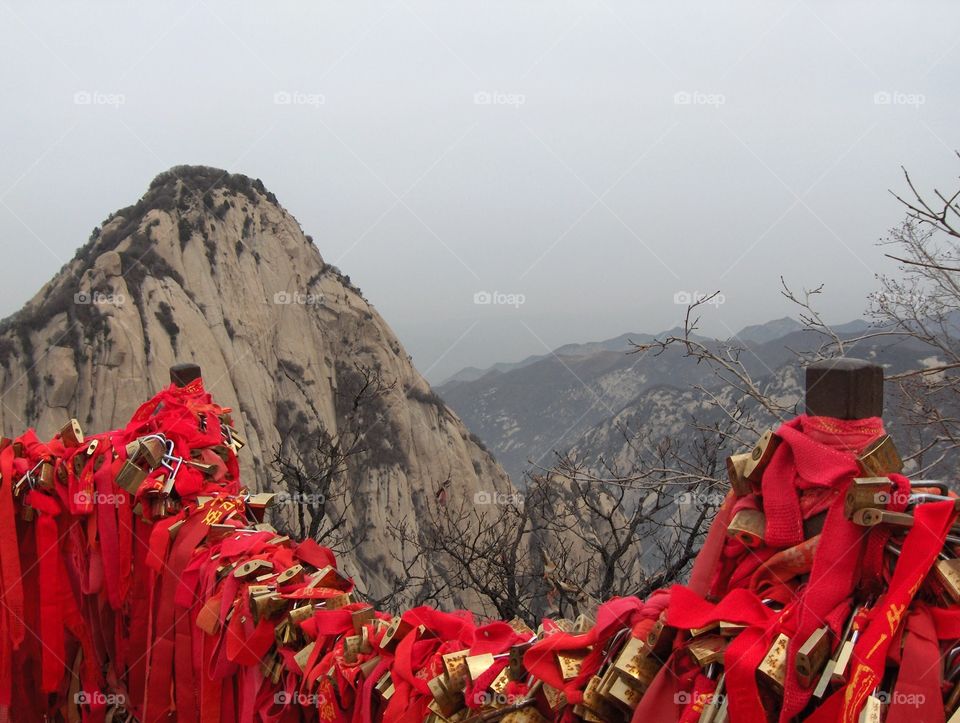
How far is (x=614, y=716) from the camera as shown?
1.52m

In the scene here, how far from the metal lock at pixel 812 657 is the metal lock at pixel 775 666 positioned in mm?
33

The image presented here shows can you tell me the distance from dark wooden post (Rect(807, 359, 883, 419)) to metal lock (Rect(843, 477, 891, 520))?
0.17 meters

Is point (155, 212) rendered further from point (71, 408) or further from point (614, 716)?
point (614, 716)

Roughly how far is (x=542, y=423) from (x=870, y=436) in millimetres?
44795

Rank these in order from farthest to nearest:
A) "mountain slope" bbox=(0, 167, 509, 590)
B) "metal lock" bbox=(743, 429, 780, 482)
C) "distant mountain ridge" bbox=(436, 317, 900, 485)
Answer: "distant mountain ridge" bbox=(436, 317, 900, 485)
"mountain slope" bbox=(0, 167, 509, 590)
"metal lock" bbox=(743, 429, 780, 482)

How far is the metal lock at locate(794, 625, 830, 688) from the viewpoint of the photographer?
3.94 ft

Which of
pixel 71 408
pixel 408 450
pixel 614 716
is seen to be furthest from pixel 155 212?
pixel 614 716

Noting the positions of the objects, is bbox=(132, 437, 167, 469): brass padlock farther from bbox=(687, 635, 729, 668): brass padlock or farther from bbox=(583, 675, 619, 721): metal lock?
bbox=(687, 635, 729, 668): brass padlock
